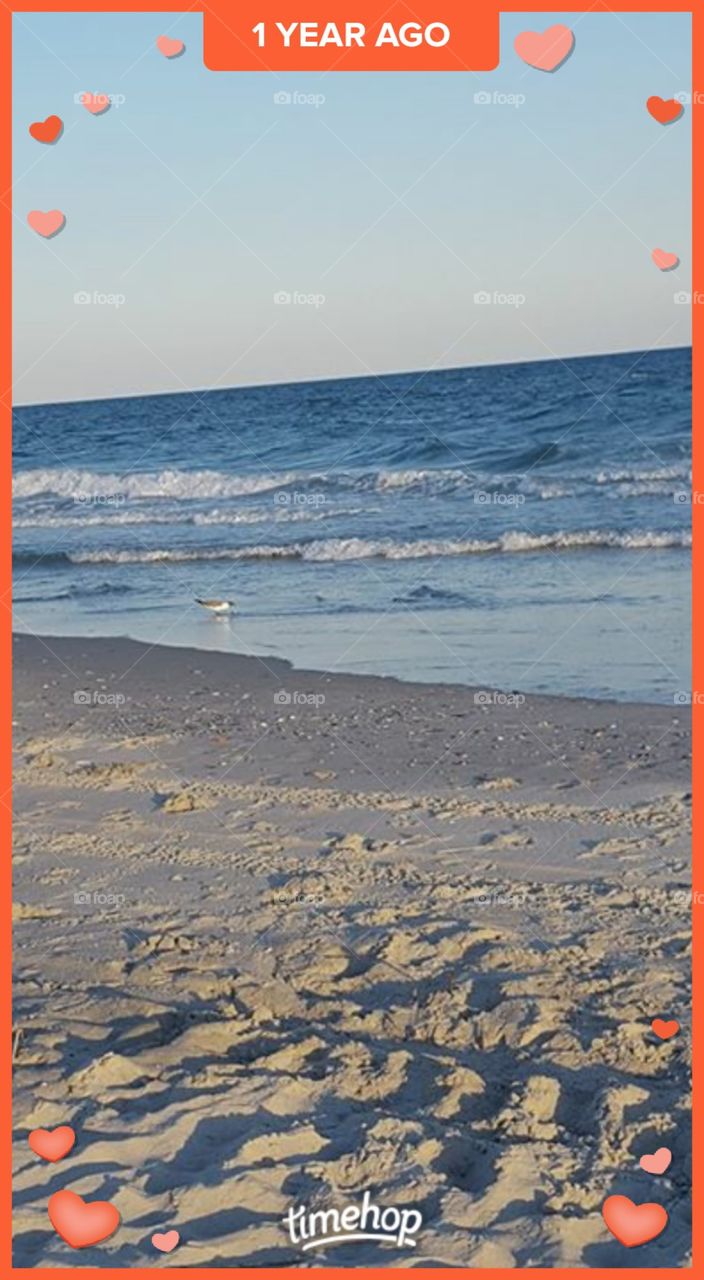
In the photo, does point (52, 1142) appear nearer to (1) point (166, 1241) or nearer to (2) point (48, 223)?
(1) point (166, 1241)

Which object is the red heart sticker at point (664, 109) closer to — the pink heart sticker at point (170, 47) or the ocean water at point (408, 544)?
the pink heart sticker at point (170, 47)

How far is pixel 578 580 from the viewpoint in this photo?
1159 cm

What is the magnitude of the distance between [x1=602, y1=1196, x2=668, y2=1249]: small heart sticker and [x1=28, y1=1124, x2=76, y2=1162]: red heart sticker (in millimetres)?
1251

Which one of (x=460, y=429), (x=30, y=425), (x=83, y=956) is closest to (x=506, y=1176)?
(x=83, y=956)

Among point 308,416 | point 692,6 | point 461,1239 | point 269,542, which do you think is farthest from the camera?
point 308,416

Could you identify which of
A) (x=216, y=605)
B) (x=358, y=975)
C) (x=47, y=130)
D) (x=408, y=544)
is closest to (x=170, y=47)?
(x=47, y=130)

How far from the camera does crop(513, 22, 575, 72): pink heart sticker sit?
3.76 meters

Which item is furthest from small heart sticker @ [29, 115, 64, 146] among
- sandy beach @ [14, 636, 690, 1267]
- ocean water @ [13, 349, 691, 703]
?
ocean water @ [13, 349, 691, 703]

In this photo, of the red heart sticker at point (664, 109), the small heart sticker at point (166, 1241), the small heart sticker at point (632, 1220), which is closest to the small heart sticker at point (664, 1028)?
the small heart sticker at point (632, 1220)

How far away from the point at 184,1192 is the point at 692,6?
305cm

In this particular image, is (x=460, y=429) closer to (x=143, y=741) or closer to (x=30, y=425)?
(x=143, y=741)

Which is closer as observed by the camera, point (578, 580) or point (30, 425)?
point (578, 580)

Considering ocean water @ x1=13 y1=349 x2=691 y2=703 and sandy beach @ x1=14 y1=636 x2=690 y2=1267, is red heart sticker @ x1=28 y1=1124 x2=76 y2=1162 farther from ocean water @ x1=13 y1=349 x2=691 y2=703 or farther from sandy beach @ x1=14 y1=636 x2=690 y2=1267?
ocean water @ x1=13 y1=349 x2=691 y2=703

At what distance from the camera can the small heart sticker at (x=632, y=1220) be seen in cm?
305
